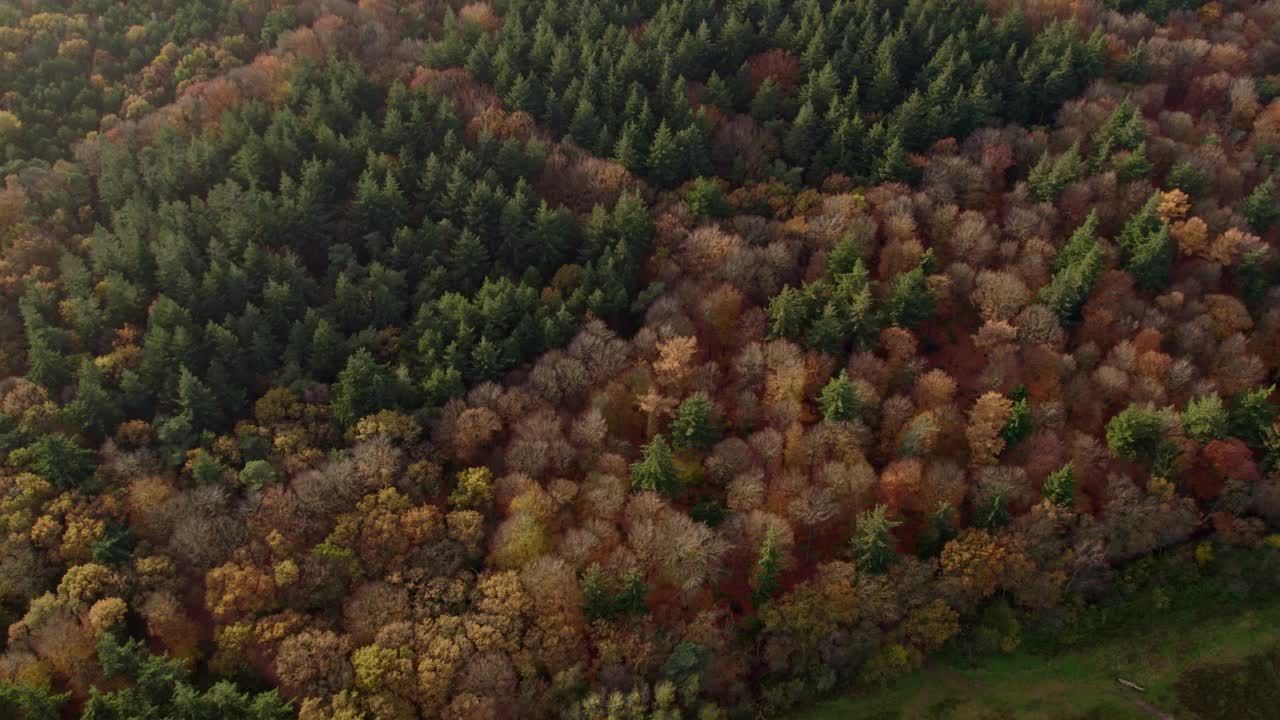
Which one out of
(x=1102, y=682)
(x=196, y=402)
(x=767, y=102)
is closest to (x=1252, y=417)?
(x=1102, y=682)


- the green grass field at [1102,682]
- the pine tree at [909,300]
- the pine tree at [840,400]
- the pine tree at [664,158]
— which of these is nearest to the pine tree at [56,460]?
the pine tree at [664,158]

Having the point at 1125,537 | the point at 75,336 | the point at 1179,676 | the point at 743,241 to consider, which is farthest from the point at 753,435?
the point at 75,336

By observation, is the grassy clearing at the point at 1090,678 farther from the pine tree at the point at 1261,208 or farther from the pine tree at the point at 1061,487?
the pine tree at the point at 1261,208

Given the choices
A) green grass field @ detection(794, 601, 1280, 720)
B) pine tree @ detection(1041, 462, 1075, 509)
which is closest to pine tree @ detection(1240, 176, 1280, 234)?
pine tree @ detection(1041, 462, 1075, 509)

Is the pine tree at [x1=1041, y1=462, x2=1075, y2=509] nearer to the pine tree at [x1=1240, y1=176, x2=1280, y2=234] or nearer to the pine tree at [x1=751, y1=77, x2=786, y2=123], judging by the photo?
the pine tree at [x1=1240, y1=176, x2=1280, y2=234]

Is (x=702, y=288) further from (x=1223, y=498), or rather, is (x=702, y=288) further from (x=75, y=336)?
(x=75, y=336)

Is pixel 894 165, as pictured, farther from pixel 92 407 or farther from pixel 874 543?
pixel 92 407
